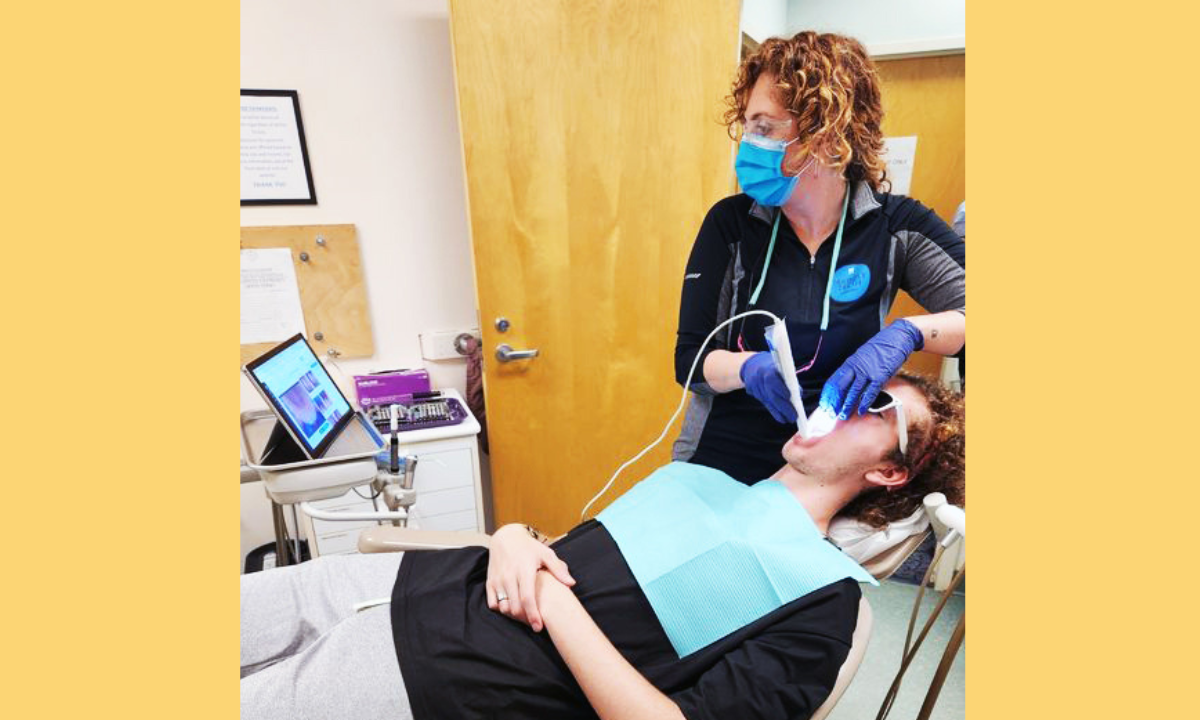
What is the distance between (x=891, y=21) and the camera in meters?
2.20

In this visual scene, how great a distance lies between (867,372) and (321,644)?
1.02 metres

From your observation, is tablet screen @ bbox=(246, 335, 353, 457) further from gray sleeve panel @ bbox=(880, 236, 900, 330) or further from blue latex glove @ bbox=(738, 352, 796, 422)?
gray sleeve panel @ bbox=(880, 236, 900, 330)

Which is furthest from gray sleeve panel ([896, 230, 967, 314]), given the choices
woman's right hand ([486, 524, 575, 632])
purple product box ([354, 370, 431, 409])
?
purple product box ([354, 370, 431, 409])

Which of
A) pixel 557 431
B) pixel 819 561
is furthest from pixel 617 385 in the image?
pixel 819 561

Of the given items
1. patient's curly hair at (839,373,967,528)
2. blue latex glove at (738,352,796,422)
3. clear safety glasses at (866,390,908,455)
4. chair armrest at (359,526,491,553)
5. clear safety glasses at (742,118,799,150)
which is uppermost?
clear safety glasses at (742,118,799,150)

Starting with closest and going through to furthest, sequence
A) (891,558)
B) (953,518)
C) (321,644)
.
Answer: (953,518) < (321,644) < (891,558)

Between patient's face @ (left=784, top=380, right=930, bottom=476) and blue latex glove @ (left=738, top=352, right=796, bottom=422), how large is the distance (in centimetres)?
6

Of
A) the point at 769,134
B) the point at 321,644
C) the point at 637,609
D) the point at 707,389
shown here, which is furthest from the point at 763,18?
the point at 321,644

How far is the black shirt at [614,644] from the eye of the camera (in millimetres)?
861

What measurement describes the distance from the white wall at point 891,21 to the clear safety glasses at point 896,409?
5.01 ft

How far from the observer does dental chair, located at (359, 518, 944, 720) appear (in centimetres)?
91

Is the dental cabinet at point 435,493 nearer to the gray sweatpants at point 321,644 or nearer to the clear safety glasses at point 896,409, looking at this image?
the gray sweatpants at point 321,644

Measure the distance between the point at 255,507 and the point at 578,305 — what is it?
149 centimetres

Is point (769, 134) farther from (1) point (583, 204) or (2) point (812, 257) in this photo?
(1) point (583, 204)
